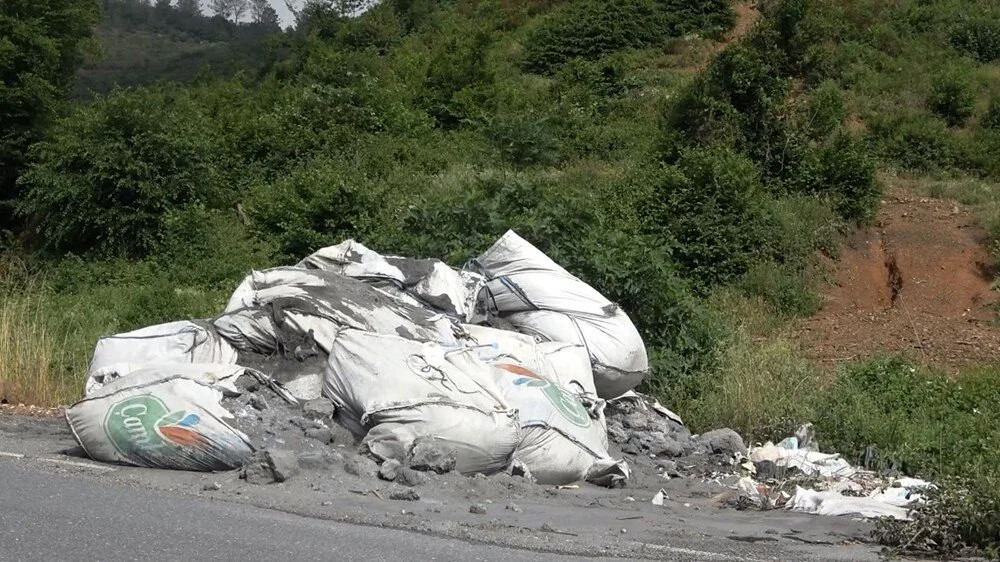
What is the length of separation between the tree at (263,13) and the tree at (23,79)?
62084mm

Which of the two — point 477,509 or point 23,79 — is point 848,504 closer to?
point 477,509

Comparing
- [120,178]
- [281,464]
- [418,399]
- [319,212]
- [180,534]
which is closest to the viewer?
[180,534]

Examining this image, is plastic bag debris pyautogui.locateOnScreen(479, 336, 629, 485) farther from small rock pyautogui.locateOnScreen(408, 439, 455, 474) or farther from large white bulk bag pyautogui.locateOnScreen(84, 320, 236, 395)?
large white bulk bag pyautogui.locateOnScreen(84, 320, 236, 395)

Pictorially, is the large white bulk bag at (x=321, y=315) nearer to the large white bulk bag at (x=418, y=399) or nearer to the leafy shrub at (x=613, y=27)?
the large white bulk bag at (x=418, y=399)

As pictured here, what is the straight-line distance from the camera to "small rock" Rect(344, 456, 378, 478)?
4.82 m

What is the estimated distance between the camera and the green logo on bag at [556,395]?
5552 millimetres

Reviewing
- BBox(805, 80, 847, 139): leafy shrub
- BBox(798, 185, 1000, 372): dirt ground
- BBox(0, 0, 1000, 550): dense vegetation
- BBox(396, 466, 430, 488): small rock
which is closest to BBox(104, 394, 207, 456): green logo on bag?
BBox(396, 466, 430, 488): small rock

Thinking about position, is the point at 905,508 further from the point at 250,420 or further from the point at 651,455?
the point at 250,420

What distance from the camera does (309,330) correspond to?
586 centimetres

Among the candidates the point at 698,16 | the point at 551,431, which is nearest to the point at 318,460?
the point at 551,431

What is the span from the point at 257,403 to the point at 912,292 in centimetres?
855

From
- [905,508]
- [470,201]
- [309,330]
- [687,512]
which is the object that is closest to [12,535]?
[309,330]

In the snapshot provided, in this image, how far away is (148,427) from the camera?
4895 millimetres

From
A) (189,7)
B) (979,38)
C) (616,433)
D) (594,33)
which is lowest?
(616,433)
